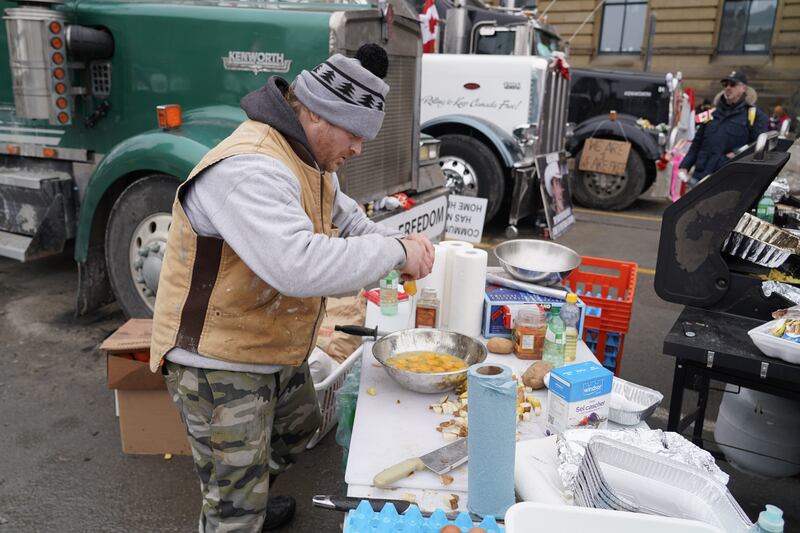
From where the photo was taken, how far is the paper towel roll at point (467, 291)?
2.75 m

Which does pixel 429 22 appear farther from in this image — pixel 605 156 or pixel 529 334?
pixel 529 334

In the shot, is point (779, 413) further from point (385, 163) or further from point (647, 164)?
point (647, 164)

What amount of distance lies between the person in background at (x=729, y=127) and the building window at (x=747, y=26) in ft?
61.3

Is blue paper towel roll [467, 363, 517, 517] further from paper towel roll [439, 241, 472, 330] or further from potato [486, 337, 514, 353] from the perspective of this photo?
paper towel roll [439, 241, 472, 330]

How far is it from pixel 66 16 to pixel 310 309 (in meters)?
4.02

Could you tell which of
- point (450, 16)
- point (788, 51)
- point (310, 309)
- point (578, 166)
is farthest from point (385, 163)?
point (788, 51)

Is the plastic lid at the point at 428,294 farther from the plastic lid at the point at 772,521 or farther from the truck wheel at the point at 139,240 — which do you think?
the truck wheel at the point at 139,240

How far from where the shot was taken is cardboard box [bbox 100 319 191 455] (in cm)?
327

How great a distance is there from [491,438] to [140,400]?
2.46m

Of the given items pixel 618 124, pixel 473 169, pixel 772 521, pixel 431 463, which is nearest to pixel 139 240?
pixel 431 463

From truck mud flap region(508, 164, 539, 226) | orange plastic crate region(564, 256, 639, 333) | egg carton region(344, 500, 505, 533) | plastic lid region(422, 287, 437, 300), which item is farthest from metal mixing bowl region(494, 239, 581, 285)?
truck mud flap region(508, 164, 539, 226)

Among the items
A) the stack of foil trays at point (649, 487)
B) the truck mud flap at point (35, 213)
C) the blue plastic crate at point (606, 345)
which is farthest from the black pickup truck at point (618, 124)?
the stack of foil trays at point (649, 487)

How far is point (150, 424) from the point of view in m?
3.40

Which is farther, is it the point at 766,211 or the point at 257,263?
the point at 766,211
